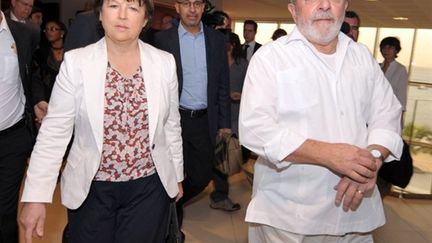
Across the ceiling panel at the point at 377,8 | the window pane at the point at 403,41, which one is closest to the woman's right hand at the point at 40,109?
the ceiling panel at the point at 377,8

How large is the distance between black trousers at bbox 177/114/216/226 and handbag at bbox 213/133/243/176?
80 millimetres

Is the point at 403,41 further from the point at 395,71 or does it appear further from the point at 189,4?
the point at 189,4

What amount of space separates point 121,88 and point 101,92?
8cm

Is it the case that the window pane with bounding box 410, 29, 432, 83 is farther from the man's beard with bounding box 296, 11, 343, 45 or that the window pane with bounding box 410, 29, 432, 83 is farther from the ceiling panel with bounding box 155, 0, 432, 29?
the man's beard with bounding box 296, 11, 343, 45

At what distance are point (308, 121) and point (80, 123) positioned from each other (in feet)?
2.69

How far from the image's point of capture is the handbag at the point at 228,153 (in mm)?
3141

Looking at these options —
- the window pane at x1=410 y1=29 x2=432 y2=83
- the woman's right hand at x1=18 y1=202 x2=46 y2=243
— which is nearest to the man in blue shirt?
the woman's right hand at x1=18 y1=202 x2=46 y2=243

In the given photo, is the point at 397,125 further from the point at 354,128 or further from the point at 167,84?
the point at 167,84

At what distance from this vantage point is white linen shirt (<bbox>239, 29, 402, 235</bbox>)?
145 cm

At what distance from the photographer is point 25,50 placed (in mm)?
2107

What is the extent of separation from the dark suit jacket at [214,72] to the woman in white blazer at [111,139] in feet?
3.90

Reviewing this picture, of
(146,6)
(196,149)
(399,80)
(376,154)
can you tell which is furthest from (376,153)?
(399,80)

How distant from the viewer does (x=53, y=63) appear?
416 centimetres

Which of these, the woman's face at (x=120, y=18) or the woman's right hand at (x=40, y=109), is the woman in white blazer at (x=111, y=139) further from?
the woman's right hand at (x=40, y=109)
